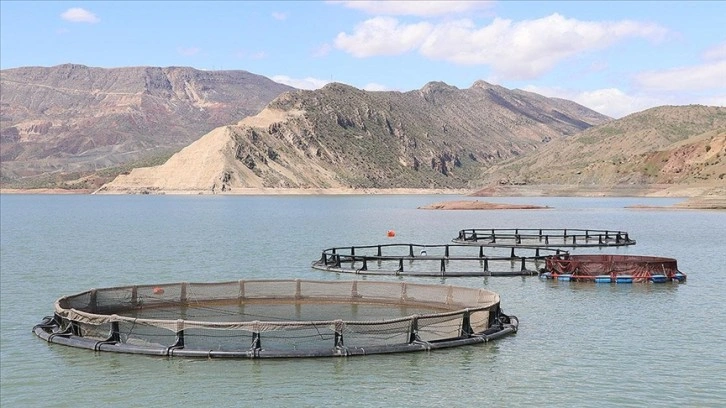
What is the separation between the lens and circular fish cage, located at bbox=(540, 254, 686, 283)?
3897cm

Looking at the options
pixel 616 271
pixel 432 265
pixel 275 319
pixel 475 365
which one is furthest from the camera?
pixel 432 265

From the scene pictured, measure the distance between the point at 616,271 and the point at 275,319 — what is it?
1906 centimetres

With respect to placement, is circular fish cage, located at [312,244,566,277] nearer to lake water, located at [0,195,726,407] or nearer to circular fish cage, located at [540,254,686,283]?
lake water, located at [0,195,726,407]

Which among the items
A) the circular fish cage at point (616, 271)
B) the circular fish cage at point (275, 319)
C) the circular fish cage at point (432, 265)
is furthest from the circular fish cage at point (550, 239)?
the circular fish cage at point (275, 319)

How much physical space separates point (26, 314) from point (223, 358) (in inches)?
492

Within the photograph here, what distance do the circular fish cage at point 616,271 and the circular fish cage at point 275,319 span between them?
12592 millimetres

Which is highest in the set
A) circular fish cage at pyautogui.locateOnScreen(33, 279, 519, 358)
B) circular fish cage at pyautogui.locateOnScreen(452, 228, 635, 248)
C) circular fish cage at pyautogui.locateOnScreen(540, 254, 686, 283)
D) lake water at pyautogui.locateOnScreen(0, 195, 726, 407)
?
circular fish cage at pyautogui.locateOnScreen(452, 228, 635, 248)

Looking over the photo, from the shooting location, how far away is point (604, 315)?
30141mm

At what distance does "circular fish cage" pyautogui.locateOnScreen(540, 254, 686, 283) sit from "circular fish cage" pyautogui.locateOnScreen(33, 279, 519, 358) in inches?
496

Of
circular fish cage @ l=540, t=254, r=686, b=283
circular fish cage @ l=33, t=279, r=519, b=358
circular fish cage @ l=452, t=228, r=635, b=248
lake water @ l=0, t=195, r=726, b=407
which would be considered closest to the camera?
lake water @ l=0, t=195, r=726, b=407

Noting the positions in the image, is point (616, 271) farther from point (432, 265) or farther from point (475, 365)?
point (475, 365)

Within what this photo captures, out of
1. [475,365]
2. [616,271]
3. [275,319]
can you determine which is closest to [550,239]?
[616,271]

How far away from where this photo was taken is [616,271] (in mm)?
39406

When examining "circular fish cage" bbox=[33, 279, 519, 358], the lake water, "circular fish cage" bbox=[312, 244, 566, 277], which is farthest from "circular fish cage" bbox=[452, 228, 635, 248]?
"circular fish cage" bbox=[33, 279, 519, 358]
